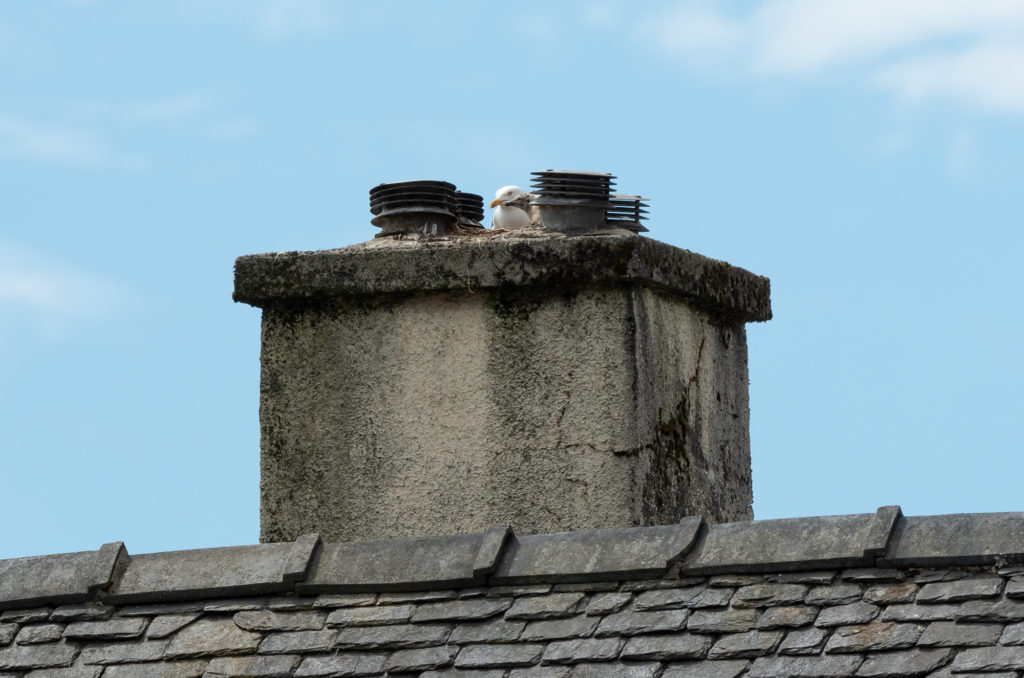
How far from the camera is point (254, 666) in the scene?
5.18 metres

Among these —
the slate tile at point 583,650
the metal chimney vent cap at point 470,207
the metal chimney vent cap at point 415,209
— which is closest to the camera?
the slate tile at point 583,650

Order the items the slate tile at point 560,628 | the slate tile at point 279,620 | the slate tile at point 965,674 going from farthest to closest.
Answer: the slate tile at point 279,620
the slate tile at point 560,628
the slate tile at point 965,674

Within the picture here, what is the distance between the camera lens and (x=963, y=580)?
15.6ft

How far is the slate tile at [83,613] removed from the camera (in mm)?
5605

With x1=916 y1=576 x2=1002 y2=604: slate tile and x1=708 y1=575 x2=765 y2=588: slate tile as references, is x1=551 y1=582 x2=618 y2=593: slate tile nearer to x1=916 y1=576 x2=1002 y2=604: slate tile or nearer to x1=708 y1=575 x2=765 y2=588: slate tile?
x1=708 y1=575 x2=765 y2=588: slate tile

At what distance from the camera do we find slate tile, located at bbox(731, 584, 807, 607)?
4.85 m

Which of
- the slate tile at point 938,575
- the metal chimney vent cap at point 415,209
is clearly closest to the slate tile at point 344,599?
the slate tile at point 938,575

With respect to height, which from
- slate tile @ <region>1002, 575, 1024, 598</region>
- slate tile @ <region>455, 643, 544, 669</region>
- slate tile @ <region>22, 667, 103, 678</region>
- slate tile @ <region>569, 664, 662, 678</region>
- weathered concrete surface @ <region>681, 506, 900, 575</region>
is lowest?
slate tile @ <region>22, 667, 103, 678</region>

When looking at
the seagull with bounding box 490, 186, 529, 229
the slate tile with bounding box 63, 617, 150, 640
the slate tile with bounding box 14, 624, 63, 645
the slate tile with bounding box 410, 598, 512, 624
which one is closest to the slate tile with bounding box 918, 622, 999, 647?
the slate tile with bounding box 410, 598, 512, 624

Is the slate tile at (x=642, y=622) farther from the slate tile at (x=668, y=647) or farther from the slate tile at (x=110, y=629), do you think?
the slate tile at (x=110, y=629)

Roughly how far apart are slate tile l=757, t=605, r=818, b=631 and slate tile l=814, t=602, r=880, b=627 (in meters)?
0.03

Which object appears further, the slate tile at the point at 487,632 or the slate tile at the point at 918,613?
the slate tile at the point at 487,632

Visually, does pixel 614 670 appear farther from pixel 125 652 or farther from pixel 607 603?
pixel 125 652

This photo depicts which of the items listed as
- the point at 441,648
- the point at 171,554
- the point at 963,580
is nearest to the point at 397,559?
the point at 441,648
